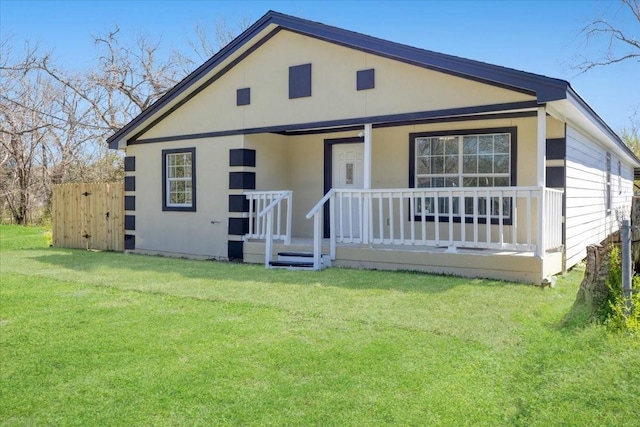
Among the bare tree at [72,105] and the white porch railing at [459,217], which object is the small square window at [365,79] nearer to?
the white porch railing at [459,217]

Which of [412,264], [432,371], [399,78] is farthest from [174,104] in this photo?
[432,371]

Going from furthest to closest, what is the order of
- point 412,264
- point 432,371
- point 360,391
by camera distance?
point 412,264 < point 432,371 < point 360,391

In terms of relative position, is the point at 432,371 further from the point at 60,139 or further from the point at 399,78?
the point at 60,139

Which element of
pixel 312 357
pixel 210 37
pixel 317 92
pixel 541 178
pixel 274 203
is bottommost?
pixel 312 357

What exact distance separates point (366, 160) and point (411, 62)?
1673 millimetres

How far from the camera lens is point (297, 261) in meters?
8.62

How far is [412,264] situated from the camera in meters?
8.03

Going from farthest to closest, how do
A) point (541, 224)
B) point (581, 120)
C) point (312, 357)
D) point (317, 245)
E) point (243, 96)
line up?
point (243, 96), point (581, 120), point (317, 245), point (541, 224), point (312, 357)

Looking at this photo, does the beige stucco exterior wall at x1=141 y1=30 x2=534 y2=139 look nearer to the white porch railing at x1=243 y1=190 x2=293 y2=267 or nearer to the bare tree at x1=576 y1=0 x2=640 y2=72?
the white porch railing at x1=243 y1=190 x2=293 y2=267

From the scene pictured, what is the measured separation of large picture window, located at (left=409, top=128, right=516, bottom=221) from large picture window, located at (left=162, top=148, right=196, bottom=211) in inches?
180

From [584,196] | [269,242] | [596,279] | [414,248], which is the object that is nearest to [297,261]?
[269,242]

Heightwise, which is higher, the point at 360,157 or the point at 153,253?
the point at 360,157

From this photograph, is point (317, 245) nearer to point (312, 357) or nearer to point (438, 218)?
point (438, 218)

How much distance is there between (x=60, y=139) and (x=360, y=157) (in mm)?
16059
